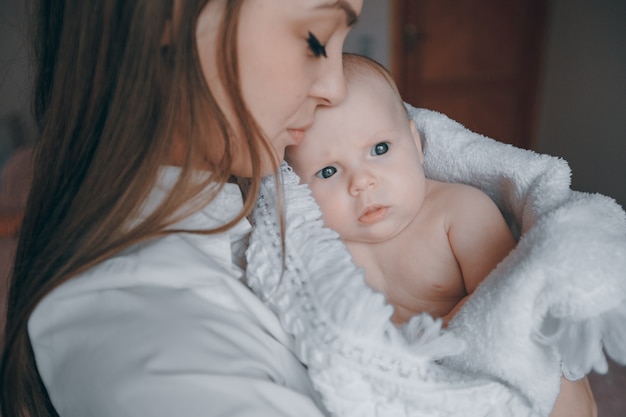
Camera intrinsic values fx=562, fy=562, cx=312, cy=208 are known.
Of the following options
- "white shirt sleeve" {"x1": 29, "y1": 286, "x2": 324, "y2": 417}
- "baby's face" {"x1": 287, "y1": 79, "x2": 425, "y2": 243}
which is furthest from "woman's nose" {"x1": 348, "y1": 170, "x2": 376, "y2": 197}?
"white shirt sleeve" {"x1": 29, "y1": 286, "x2": 324, "y2": 417}

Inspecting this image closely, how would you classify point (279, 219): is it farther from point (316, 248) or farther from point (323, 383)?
point (323, 383)

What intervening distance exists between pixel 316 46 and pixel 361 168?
28cm

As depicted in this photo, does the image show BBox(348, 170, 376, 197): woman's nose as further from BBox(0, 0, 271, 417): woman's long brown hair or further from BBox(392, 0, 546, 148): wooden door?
BBox(392, 0, 546, 148): wooden door

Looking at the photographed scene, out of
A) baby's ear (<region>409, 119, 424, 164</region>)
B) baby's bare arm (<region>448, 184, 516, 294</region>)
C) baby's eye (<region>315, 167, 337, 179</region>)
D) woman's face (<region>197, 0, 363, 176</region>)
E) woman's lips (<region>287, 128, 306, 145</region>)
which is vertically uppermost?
woman's face (<region>197, 0, 363, 176</region>)

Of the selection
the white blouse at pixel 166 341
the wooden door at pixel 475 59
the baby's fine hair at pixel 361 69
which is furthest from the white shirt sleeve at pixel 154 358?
the wooden door at pixel 475 59

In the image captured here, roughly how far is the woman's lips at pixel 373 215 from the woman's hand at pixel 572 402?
36 centimetres

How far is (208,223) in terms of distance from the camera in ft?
2.29

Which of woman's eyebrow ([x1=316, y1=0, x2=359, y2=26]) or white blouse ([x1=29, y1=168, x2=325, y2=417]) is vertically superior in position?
Result: woman's eyebrow ([x1=316, y1=0, x2=359, y2=26])

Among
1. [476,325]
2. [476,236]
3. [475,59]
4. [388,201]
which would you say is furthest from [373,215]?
[475,59]

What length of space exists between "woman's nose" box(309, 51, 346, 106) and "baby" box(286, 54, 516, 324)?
105 millimetres

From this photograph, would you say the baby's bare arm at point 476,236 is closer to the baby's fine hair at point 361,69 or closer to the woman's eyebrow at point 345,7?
the baby's fine hair at point 361,69

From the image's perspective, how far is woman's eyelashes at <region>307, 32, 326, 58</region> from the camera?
674mm

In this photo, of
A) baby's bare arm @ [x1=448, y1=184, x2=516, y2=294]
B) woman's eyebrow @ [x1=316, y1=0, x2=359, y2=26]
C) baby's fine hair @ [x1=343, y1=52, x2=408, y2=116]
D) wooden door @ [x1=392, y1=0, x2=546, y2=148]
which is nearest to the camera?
woman's eyebrow @ [x1=316, y1=0, x2=359, y2=26]

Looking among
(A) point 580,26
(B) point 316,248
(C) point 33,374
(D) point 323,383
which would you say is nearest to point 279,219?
(B) point 316,248
